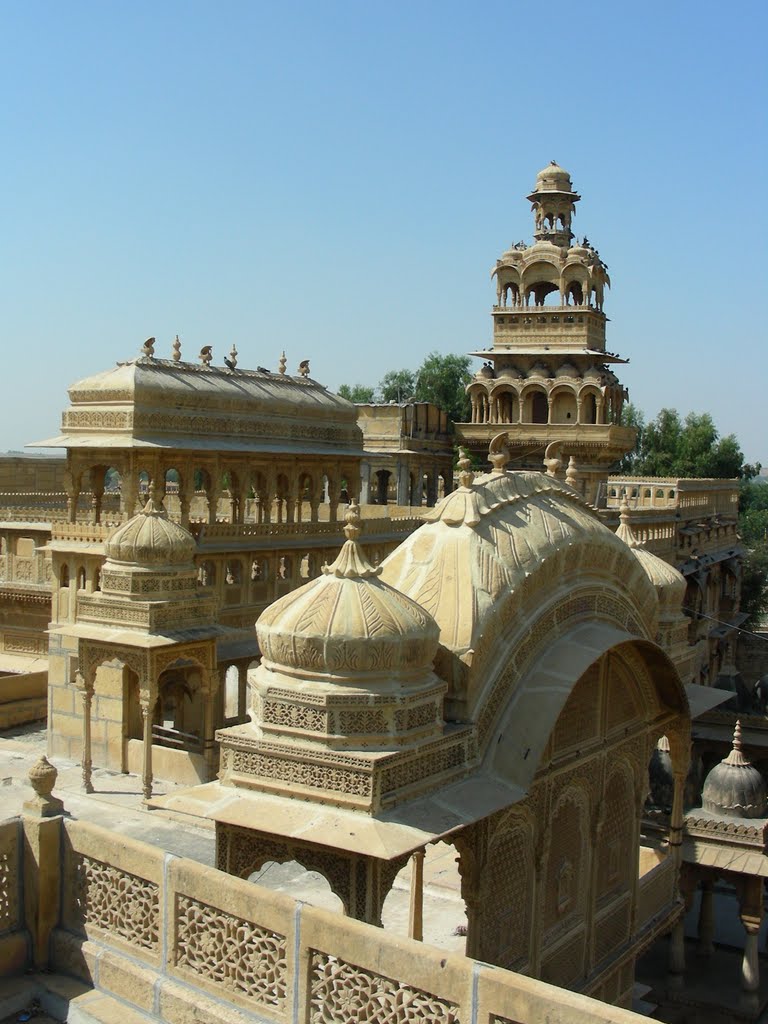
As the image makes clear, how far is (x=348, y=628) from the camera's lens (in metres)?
6.20

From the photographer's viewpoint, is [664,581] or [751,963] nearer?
[751,963]

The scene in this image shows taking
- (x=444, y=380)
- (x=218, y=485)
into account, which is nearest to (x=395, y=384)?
(x=444, y=380)

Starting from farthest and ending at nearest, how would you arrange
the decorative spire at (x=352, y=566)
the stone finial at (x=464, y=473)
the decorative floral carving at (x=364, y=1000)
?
the stone finial at (x=464, y=473) < the decorative spire at (x=352, y=566) < the decorative floral carving at (x=364, y=1000)

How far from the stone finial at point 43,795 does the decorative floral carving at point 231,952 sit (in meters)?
1.14

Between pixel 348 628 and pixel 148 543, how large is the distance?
9100mm

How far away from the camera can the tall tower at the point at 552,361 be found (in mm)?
34531

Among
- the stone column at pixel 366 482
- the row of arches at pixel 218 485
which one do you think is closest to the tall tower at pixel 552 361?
the stone column at pixel 366 482

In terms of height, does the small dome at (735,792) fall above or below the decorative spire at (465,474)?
below

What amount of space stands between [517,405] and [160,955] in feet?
103

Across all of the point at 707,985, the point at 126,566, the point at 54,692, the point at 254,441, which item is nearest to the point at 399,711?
the point at 707,985

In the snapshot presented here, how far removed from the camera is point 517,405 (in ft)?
119

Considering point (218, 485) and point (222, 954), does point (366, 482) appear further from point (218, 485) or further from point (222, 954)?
point (222, 954)

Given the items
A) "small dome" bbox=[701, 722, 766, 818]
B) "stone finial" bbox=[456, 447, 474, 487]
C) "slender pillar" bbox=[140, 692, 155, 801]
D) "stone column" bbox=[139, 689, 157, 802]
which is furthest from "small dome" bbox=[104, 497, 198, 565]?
"stone finial" bbox=[456, 447, 474, 487]

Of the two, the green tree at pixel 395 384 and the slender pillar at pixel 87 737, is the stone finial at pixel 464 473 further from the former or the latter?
the green tree at pixel 395 384
